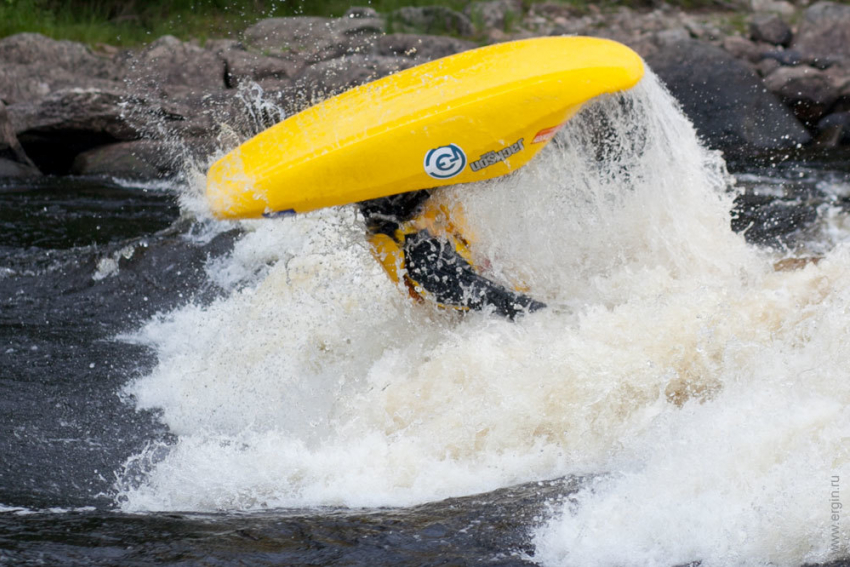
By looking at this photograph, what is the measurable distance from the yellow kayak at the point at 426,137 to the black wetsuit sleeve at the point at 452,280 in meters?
0.26

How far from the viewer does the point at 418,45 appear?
11.5m

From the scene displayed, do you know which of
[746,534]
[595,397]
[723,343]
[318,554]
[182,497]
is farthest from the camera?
[723,343]

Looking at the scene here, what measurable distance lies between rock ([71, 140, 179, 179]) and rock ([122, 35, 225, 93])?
56.7 inches

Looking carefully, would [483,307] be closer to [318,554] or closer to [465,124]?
[465,124]

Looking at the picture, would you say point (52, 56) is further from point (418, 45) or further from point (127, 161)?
point (418, 45)

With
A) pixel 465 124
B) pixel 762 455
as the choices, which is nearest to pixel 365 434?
pixel 465 124

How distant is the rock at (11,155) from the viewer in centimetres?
877

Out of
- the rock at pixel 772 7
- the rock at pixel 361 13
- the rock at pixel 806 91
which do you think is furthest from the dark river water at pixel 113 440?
the rock at pixel 772 7

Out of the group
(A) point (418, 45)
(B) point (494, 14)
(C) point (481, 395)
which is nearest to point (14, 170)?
(A) point (418, 45)

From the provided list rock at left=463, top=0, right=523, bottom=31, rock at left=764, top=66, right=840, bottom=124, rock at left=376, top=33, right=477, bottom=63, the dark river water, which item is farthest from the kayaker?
rock at left=463, top=0, right=523, bottom=31

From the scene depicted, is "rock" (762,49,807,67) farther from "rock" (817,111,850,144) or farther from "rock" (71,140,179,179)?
"rock" (71,140,179,179)

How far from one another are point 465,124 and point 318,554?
1733 mm

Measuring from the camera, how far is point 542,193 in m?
3.98

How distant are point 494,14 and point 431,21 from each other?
4.52ft
